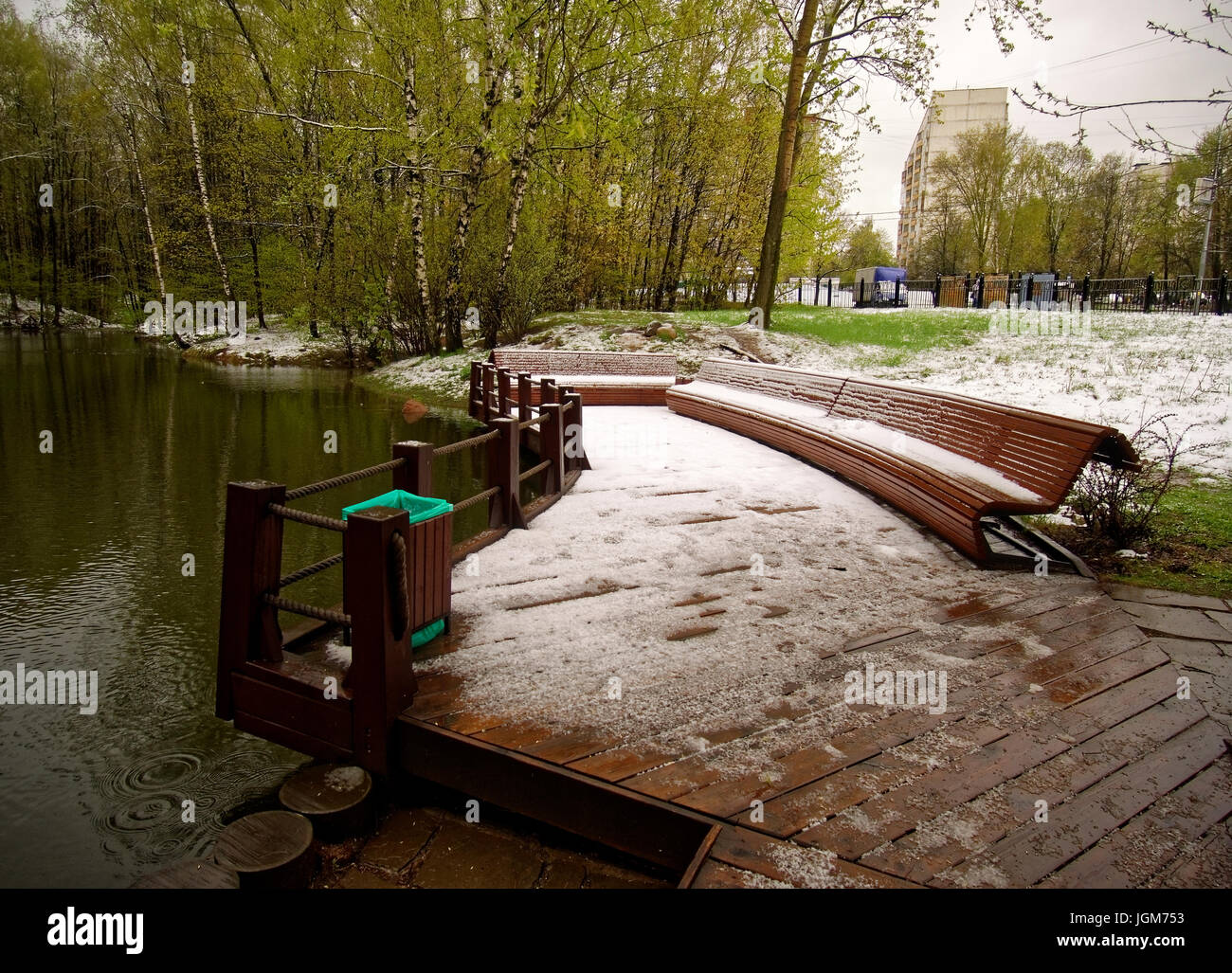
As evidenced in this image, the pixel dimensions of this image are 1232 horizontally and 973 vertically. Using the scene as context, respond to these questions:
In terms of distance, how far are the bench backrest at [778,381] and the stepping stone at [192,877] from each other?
7.76 m

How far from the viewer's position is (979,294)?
2358 centimetres

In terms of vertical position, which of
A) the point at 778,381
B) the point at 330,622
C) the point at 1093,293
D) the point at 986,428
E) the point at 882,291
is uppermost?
the point at 882,291

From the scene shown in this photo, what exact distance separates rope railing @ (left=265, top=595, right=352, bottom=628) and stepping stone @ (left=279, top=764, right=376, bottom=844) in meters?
0.58

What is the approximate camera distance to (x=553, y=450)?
21.1 ft

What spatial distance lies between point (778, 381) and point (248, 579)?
8479 millimetres

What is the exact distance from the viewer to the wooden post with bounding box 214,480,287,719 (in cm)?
301

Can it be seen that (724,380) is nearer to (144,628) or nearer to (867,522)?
(867,522)

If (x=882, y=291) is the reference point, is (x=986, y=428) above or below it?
below

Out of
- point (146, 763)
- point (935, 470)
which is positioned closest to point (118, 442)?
point (146, 763)

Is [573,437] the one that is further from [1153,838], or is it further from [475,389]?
[475,389]

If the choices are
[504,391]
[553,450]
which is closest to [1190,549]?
[553,450]

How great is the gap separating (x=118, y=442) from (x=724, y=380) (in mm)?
8984

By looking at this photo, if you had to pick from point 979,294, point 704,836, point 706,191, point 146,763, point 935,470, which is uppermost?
point 706,191

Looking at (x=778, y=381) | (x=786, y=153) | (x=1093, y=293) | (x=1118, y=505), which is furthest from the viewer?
(x=1093, y=293)
